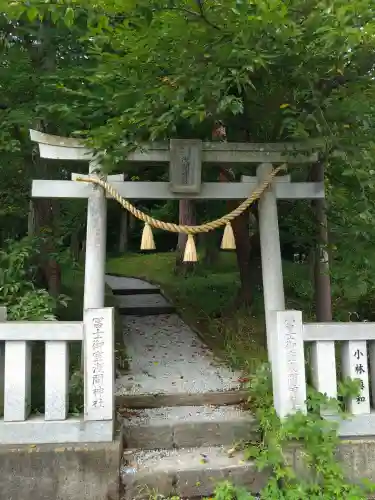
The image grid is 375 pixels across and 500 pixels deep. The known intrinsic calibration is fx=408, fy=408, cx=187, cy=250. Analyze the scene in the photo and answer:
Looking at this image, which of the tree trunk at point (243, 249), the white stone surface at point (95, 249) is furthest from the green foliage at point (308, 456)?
the tree trunk at point (243, 249)

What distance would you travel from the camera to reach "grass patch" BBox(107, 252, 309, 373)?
19.5 ft

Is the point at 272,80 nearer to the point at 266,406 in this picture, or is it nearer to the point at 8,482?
the point at 266,406

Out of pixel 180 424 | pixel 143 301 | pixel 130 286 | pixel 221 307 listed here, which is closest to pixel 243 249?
pixel 221 307

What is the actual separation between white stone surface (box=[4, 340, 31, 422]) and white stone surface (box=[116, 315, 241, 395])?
4.59ft

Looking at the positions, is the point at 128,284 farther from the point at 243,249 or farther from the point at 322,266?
the point at 322,266

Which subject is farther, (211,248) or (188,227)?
(211,248)

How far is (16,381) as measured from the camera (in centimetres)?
349

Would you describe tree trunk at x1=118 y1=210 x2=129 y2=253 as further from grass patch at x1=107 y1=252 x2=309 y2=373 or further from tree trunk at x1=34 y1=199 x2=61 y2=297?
tree trunk at x1=34 y1=199 x2=61 y2=297

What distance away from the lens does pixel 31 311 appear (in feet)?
14.9

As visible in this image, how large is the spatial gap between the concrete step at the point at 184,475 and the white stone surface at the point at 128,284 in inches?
266

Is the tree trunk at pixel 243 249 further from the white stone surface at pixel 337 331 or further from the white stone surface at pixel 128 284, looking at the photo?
the white stone surface at pixel 128 284

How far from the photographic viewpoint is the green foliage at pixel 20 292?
14.8 ft

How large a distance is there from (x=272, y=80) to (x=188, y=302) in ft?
16.9

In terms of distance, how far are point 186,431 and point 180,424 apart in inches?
3.5
